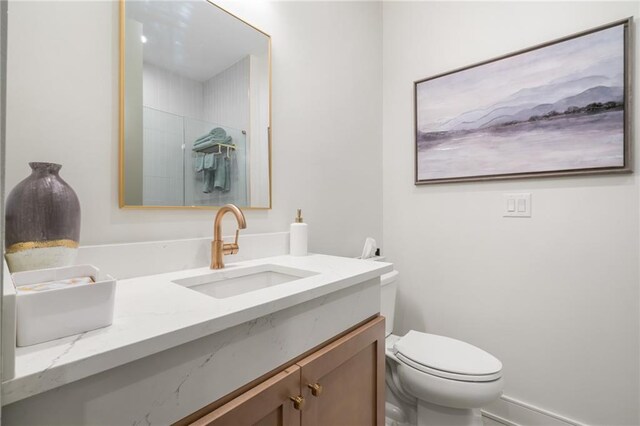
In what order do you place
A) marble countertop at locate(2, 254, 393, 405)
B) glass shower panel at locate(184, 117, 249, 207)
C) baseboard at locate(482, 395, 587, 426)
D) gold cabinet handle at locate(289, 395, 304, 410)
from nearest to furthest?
marble countertop at locate(2, 254, 393, 405) → gold cabinet handle at locate(289, 395, 304, 410) → glass shower panel at locate(184, 117, 249, 207) → baseboard at locate(482, 395, 587, 426)

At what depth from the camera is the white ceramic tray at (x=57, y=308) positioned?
42 centimetres

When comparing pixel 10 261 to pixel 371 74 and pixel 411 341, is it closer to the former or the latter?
pixel 411 341

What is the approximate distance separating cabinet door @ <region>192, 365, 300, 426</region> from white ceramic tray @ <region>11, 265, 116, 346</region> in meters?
0.25

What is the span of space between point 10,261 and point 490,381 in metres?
1.44

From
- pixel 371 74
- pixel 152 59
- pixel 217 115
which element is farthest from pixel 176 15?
pixel 371 74

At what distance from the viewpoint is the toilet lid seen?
1.12m

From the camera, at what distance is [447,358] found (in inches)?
47.8

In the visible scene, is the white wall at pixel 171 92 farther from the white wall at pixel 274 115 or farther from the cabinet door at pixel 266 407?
the cabinet door at pixel 266 407

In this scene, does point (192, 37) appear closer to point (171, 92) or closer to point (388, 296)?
point (171, 92)

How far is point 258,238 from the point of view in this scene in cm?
118

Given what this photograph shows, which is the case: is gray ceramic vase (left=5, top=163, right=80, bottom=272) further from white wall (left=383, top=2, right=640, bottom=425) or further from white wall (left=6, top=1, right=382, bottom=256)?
white wall (left=383, top=2, right=640, bottom=425)

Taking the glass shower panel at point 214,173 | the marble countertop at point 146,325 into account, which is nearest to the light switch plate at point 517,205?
the marble countertop at point 146,325

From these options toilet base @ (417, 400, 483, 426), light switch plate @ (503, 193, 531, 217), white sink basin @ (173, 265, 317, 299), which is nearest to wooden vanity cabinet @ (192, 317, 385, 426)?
white sink basin @ (173, 265, 317, 299)

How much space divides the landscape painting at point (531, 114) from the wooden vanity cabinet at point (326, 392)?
3.52 feet
